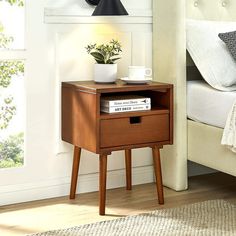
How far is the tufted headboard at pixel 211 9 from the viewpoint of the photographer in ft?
10.8

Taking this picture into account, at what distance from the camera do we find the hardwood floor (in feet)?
8.68

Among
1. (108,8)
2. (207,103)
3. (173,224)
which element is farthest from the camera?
(207,103)

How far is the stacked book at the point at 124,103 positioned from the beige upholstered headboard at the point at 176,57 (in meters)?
0.32

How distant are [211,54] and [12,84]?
1.02 m

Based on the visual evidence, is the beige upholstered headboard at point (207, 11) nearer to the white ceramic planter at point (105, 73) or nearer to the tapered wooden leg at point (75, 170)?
the white ceramic planter at point (105, 73)

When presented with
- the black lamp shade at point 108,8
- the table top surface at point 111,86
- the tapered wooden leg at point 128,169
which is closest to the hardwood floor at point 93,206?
the tapered wooden leg at point 128,169

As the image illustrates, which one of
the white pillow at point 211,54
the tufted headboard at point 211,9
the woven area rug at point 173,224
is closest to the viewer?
the woven area rug at point 173,224

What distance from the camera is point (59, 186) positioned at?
3.07m

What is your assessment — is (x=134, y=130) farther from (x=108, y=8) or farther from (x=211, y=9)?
(x=211, y=9)

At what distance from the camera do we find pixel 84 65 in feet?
10.1

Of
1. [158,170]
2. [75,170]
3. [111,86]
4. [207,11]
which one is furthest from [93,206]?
[207,11]

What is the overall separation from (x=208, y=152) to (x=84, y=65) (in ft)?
2.57

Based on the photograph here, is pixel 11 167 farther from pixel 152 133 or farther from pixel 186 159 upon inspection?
pixel 186 159

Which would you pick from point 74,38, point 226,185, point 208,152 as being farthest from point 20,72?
point 226,185
